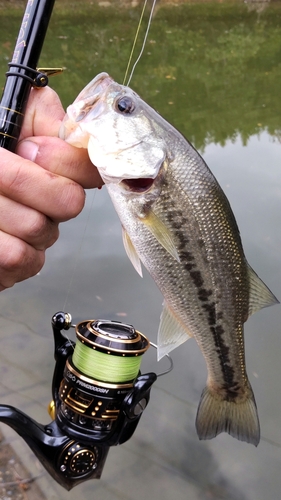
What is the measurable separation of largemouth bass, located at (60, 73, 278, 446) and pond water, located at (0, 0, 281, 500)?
1335 mm

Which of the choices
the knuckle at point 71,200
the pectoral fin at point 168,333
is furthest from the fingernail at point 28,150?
the pectoral fin at point 168,333

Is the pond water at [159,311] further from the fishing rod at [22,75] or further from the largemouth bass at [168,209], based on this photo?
the fishing rod at [22,75]

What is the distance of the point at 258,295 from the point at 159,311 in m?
1.87

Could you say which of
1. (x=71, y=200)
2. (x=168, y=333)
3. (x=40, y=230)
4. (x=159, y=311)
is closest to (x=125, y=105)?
(x=71, y=200)

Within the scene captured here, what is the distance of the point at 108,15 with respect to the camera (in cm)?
1284

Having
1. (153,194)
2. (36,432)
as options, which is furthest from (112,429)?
(153,194)

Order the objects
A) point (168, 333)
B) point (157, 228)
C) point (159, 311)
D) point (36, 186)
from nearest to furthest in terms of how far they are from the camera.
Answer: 1. point (36, 186)
2. point (157, 228)
3. point (168, 333)
4. point (159, 311)

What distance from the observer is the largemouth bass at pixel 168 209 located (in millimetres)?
1230

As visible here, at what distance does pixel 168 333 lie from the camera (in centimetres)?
144

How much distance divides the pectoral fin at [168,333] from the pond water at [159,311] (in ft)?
4.17

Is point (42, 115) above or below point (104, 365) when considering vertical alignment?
above

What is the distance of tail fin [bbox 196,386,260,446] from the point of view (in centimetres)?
159

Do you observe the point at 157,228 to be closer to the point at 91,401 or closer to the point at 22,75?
the point at 22,75

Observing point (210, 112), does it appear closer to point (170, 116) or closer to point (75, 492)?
point (170, 116)
